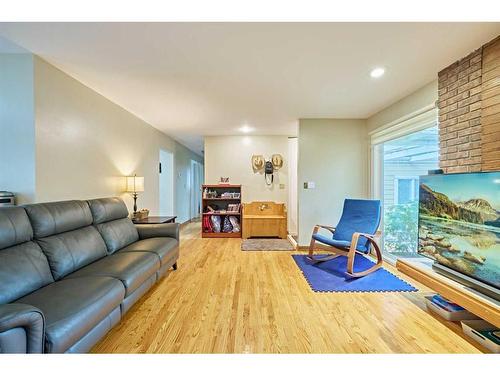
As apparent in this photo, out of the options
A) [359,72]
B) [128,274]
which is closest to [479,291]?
[359,72]

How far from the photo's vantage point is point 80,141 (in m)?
2.91

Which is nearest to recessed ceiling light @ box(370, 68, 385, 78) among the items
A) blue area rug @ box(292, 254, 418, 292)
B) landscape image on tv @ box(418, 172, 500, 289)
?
landscape image on tv @ box(418, 172, 500, 289)

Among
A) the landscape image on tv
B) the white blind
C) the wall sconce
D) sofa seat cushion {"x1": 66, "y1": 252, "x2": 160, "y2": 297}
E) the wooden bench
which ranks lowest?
the wooden bench

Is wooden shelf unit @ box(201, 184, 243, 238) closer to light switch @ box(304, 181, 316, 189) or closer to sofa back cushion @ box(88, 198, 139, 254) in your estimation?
light switch @ box(304, 181, 316, 189)

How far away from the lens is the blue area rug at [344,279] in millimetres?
2799

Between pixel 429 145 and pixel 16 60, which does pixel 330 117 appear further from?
pixel 16 60

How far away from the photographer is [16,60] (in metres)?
2.27

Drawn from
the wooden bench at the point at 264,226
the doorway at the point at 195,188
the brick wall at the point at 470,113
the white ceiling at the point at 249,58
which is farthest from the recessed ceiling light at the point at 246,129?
the doorway at the point at 195,188

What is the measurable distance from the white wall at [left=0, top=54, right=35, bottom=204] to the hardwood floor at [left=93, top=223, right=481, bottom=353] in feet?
5.09

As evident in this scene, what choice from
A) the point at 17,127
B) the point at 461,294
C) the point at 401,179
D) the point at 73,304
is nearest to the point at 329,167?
the point at 401,179

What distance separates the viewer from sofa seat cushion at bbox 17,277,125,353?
131cm

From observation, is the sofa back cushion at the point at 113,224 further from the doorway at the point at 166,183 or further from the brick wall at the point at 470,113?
the brick wall at the point at 470,113
